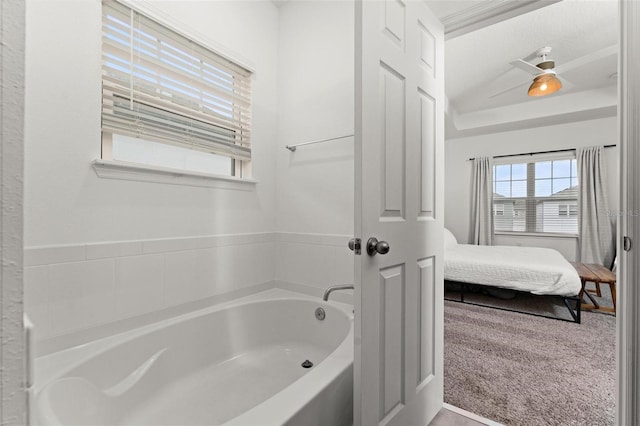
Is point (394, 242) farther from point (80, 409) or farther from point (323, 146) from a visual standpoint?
point (80, 409)

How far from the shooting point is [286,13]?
2336 mm

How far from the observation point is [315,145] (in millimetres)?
2164

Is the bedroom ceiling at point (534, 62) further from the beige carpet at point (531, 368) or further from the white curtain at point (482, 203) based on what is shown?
the beige carpet at point (531, 368)

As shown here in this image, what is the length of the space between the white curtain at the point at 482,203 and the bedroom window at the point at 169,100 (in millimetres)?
4570

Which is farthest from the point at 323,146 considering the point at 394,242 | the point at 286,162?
the point at 394,242

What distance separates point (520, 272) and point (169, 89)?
3.56 m

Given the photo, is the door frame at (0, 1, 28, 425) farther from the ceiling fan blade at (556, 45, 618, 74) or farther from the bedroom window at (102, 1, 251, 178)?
the ceiling fan blade at (556, 45, 618, 74)

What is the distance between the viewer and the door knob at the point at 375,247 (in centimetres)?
109

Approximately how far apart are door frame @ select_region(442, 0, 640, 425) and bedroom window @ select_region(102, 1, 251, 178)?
1964 millimetres

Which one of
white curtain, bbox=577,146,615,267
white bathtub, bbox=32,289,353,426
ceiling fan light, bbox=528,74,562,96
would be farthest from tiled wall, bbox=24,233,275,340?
white curtain, bbox=577,146,615,267

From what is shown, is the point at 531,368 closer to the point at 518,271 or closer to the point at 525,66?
the point at 518,271

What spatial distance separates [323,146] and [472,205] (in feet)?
14.0

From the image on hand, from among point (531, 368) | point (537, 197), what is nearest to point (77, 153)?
point (531, 368)

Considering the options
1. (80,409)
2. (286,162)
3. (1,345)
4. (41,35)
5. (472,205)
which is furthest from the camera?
(472,205)
